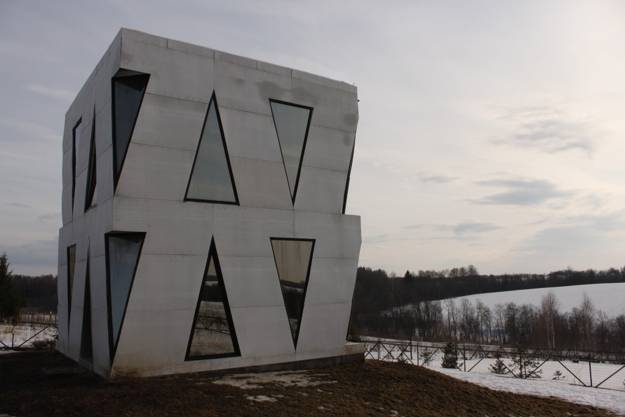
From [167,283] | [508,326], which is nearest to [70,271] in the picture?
[167,283]

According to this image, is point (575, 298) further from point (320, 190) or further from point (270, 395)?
point (270, 395)

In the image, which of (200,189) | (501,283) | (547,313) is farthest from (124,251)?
(501,283)

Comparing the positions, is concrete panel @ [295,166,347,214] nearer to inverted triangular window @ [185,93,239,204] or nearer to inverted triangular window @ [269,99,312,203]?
inverted triangular window @ [269,99,312,203]

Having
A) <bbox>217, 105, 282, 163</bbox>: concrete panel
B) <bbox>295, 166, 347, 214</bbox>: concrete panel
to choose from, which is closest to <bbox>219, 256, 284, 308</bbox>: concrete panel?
<bbox>295, 166, 347, 214</bbox>: concrete panel

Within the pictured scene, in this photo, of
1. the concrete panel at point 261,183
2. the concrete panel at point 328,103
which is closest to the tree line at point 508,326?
the concrete panel at point 328,103

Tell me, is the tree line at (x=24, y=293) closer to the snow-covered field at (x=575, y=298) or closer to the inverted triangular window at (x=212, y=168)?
the inverted triangular window at (x=212, y=168)

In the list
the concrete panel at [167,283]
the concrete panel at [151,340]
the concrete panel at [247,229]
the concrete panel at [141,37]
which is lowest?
the concrete panel at [151,340]

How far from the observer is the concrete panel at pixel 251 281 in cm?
1342

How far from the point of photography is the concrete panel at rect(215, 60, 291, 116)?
13.9m

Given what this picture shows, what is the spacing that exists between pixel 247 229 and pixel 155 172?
10.6 ft

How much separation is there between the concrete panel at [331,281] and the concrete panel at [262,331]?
1.30m

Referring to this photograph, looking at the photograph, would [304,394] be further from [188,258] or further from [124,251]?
[124,251]

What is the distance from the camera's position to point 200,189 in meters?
13.3

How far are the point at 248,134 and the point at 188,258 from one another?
4321 mm
